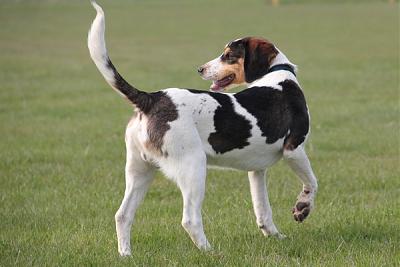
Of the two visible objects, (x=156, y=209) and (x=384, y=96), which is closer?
(x=156, y=209)

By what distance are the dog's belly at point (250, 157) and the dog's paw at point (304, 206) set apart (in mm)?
437

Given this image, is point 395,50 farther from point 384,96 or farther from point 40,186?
point 40,186

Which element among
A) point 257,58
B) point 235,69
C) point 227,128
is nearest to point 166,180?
point 235,69

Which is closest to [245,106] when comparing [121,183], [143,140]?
[143,140]

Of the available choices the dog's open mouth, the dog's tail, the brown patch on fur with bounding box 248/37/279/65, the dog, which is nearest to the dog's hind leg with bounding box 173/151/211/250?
the dog

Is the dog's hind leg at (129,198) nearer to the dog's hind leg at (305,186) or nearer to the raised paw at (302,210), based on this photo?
the dog's hind leg at (305,186)

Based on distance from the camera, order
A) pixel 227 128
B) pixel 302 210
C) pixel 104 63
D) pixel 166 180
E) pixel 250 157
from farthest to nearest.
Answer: pixel 166 180
pixel 302 210
pixel 250 157
pixel 227 128
pixel 104 63

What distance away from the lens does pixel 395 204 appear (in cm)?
827

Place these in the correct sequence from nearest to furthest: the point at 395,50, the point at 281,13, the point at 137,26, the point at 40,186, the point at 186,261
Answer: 1. the point at 186,261
2. the point at 40,186
3. the point at 395,50
4. the point at 137,26
5. the point at 281,13

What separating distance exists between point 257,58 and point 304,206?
126 cm

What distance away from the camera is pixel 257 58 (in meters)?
7.16

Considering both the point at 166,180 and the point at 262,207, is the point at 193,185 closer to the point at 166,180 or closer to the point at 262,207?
the point at 262,207

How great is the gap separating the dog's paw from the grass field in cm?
18

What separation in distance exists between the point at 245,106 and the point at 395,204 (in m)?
2.46
